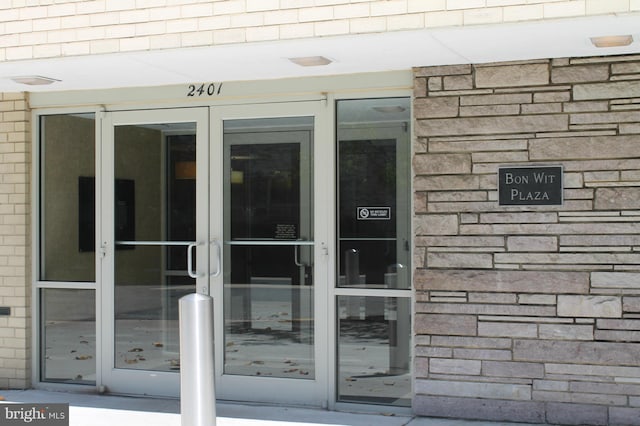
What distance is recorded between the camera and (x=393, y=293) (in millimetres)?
6961

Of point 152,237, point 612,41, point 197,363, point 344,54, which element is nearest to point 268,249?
point 152,237

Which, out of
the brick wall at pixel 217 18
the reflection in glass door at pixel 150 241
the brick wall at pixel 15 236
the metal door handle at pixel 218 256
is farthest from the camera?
the brick wall at pixel 15 236

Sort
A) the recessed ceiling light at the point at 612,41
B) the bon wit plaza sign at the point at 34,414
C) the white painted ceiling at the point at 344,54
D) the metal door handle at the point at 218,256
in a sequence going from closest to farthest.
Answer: the white painted ceiling at the point at 344,54 → the recessed ceiling light at the point at 612,41 → the bon wit plaza sign at the point at 34,414 → the metal door handle at the point at 218,256

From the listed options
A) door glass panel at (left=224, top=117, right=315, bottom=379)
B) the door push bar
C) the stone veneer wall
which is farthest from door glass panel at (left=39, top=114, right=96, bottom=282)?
the stone veneer wall

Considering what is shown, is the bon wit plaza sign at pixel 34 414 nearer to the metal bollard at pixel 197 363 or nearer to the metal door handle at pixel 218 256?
the metal door handle at pixel 218 256

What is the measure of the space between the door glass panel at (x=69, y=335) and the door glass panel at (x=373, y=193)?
2392 millimetres

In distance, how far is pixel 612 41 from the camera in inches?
225

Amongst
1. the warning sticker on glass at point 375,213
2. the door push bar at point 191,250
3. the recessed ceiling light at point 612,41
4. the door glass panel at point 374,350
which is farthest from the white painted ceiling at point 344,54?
the door glass panel at point 374,350

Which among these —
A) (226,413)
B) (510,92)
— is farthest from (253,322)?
(510,92)

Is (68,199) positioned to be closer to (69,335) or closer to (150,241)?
(150,241)

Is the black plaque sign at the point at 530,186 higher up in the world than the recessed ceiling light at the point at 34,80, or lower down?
lower down

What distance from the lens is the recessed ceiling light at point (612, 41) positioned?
5598 millimetres

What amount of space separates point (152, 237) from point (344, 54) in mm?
2599

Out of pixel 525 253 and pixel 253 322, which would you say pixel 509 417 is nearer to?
pixel 525 253
